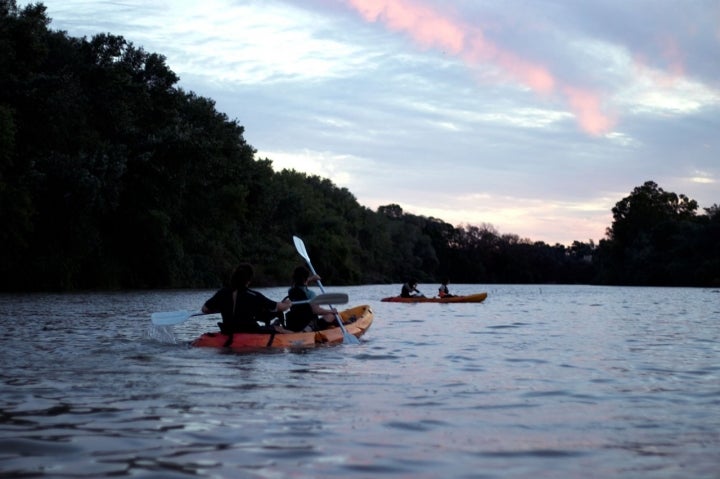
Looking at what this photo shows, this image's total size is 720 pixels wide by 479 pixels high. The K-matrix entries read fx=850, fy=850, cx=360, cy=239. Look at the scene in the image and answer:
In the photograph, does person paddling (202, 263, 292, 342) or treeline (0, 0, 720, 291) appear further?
treeline (0, 0, 720, 291)

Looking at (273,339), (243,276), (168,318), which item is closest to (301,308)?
(273,339)

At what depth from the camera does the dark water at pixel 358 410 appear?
4.55m

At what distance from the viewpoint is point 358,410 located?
20.7ft

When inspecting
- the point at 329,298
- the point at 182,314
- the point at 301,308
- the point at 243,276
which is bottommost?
the point at 182,314

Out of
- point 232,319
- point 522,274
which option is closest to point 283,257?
point 232,319

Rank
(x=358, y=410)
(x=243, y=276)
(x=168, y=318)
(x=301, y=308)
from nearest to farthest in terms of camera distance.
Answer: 1. (x=358, y=410)
2. (x=243, y=276)
3. (x=168, y=318)
4. (x=301, y=308)

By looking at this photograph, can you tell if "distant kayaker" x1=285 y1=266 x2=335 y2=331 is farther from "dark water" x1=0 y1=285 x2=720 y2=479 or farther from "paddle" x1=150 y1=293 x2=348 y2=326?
"dark water" x1=0 y1=285 x2=720 y2=479

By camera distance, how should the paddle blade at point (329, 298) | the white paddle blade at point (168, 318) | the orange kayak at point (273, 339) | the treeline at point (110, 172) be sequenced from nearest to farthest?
1. the orange kayak at point (273, 339)
2. the white paddle blade at point (168, 318)
3. the paddle blade at point (329, 298)
4. the treeline at point (110, 172)

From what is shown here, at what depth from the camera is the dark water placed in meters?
4.55

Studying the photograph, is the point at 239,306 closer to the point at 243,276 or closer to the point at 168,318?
the point at 243,276

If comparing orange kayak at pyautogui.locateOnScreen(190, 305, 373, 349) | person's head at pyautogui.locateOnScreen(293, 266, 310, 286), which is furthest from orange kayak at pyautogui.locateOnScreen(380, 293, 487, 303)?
person's head at pyautogui.locateOnScreen(293, 266, 310, 286)

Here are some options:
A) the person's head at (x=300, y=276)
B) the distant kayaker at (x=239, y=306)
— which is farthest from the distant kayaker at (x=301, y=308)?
the distant kayaker at (x=239, y=306)

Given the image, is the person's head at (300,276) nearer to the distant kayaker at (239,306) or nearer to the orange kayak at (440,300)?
the distant kayaker at (239,306)

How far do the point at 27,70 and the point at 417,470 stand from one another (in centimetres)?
3384
